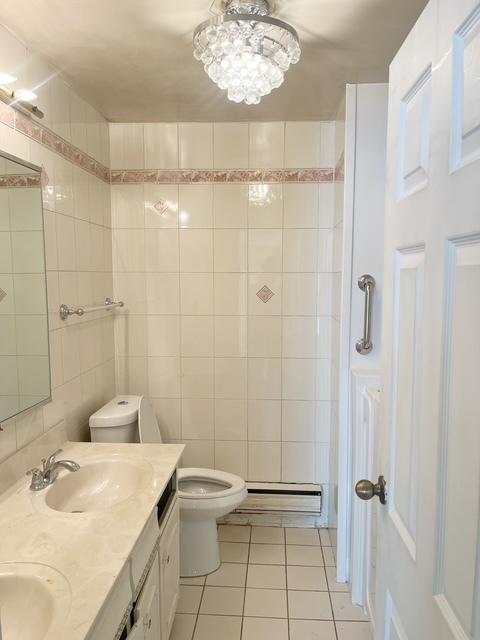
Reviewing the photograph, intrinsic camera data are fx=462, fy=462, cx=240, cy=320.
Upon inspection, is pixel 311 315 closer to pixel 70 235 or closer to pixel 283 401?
pixel 283 401

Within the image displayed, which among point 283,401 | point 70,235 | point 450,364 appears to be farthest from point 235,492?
point 450,364

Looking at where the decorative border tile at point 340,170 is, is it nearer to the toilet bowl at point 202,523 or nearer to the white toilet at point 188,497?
the white toilet at point 188,497

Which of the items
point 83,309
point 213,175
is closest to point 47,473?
point 83,309

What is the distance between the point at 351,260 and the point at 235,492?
1.28m

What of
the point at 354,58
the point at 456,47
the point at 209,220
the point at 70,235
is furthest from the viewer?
the point at 209,220

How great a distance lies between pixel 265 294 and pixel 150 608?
167 cm

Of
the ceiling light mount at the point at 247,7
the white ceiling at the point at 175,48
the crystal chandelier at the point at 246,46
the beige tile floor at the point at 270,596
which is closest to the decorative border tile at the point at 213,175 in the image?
the white ceiling at the point at 175,48

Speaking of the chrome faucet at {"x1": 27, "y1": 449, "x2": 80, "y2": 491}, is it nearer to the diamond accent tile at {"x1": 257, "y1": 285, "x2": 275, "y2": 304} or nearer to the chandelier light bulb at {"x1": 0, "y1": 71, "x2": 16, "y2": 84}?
the chandelier light bulb at {"x1": 0, "y1": 71, "x2": 16, "y2": 84}

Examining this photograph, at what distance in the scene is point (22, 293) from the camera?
5.41 feet

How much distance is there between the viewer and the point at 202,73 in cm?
195

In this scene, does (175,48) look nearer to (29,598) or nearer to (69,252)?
(69,252)

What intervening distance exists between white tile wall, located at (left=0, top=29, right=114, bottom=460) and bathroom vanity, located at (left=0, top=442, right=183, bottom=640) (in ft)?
0.77

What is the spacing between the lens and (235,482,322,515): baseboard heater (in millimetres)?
2734

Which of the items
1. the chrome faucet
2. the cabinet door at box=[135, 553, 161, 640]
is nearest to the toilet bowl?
the cabinet door at box=[135, 553, 161, 640]
